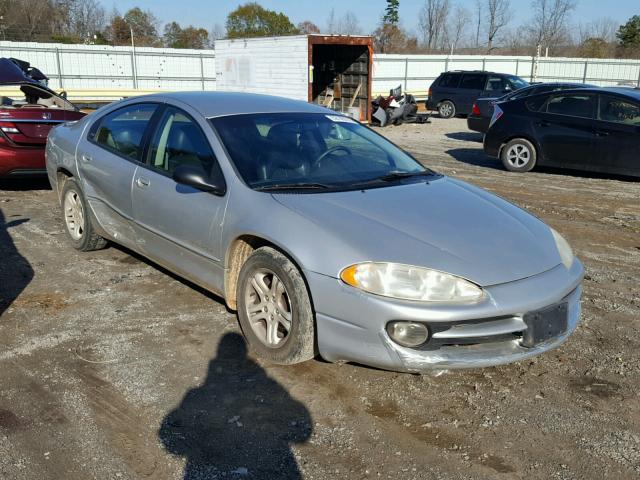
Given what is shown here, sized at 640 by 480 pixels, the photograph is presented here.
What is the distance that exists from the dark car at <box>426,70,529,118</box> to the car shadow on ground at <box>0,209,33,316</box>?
59.7 ft

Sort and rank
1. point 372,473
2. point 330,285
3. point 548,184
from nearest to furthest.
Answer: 1. point 372,473
2. point 330,285
3. point 548,184

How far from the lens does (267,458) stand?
2811 mm

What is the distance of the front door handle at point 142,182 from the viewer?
449 centimetres

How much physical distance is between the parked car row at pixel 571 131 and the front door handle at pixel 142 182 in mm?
7924

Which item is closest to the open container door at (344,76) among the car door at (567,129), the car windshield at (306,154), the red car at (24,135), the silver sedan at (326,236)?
the car door at (567,129)

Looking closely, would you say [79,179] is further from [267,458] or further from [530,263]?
[530,263]

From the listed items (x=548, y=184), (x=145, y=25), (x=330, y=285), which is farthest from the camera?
(x=145, y=25)

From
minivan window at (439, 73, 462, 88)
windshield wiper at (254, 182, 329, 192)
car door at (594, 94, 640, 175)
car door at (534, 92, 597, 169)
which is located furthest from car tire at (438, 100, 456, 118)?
windshield wiper at (254, 182, 329, 192)

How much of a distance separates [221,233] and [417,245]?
1.28 m

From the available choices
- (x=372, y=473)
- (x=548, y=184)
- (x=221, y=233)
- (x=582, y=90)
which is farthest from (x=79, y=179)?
(x=582, y=90)

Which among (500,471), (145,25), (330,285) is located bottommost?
(500,471)

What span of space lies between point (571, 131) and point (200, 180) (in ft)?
26.7

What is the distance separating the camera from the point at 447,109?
2256 cm

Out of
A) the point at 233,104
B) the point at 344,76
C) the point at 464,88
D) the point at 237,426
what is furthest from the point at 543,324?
the point at 464,88
